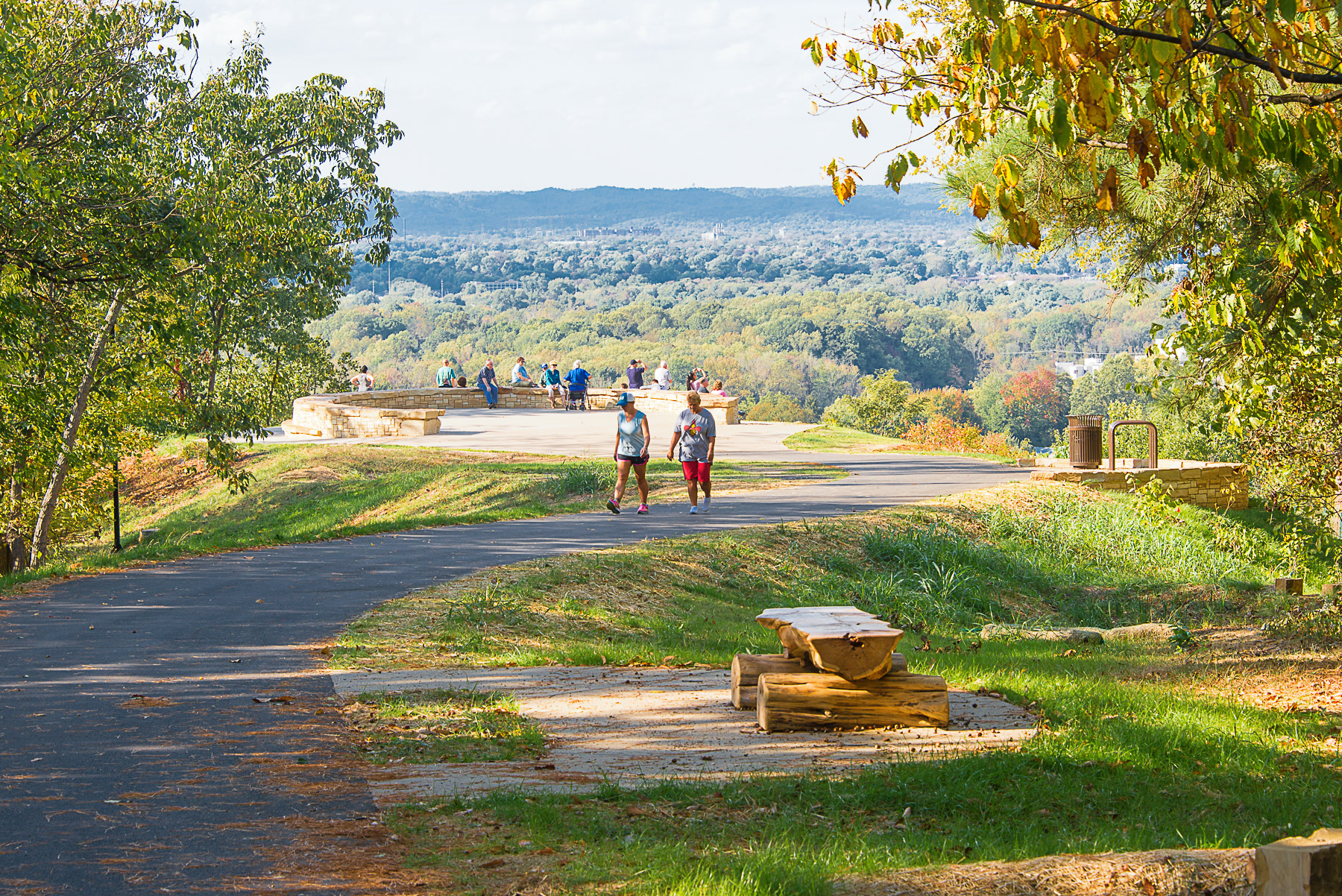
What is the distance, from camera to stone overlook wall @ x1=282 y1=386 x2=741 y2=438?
29547 millimetres

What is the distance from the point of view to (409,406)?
1426 inches

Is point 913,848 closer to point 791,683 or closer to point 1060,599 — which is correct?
point 791,683

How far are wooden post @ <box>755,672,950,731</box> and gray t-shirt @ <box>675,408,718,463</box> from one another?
29.0 feet

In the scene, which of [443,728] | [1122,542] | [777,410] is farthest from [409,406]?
[777,410]

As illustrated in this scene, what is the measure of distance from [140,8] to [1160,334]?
45.8 ft

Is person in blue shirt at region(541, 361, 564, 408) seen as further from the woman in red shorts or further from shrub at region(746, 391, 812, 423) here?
shrub at region(746, 391, 812, 423)

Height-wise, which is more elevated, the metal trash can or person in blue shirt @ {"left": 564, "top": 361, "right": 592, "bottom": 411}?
person in blue shirt @ {"left": 564, "top": 361, "right": 592, "bottom": 411}

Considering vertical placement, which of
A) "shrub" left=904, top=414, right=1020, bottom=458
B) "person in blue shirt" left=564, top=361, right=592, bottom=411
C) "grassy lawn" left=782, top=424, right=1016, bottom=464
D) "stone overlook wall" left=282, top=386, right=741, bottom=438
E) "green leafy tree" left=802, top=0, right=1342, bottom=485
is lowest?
"shrub" left=904, top=414, right=1020, bottom=458

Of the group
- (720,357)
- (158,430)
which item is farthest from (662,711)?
(720,357)

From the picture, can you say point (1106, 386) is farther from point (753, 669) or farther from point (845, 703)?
point (845, 703)

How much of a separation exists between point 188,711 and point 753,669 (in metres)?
3.18

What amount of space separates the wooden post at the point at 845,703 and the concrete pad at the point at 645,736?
6cm

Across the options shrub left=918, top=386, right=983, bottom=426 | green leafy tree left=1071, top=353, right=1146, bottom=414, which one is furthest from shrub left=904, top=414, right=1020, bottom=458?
green leafy tree left=1071, top=353, right=1146, bottom=414

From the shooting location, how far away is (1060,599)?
1459 cm
